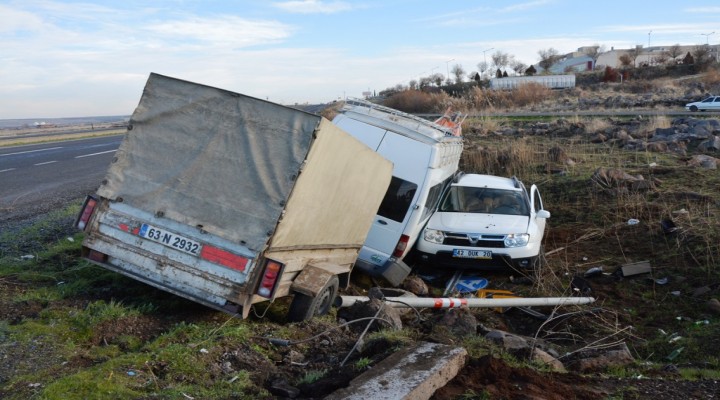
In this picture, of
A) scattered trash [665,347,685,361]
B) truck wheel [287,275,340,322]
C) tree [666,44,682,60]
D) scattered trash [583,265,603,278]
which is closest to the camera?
truck wheel [287,275,340,322]

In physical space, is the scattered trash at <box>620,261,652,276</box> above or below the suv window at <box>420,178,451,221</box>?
below

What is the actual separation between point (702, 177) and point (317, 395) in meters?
14.2

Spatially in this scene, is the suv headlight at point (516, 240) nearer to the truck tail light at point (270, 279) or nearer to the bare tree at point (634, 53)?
the truck tail light at point (270, 279)

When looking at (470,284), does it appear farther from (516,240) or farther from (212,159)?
(212,159)

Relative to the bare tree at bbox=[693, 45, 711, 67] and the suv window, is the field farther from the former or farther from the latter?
the bare tree at bbox=[693, 45, 711, 67]

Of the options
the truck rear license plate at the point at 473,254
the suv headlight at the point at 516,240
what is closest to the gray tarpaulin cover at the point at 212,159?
the truck rear license plate at the point at 473,254

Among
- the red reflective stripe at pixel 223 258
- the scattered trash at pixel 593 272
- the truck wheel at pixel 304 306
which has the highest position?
the red reflective stripe at pixel 223 258

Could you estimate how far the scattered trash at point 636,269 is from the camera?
36.8 feet

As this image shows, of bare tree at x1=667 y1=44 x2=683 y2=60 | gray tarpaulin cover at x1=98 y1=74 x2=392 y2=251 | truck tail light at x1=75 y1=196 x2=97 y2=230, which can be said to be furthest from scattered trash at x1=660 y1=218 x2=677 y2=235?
bare tree at x1=667 y1=44 x2=683 y2=60

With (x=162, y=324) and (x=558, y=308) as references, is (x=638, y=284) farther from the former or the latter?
(x=162, y=324)

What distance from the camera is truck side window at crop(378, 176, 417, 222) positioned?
10.9 metres

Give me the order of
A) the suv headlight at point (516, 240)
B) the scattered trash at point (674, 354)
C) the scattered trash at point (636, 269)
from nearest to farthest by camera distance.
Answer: the scattered trash at point (674, 354)
the scattered trash at point (636, 269)
the suv headlight at point (516, 240)

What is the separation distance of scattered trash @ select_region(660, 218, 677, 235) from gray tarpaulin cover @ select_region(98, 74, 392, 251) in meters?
7.96

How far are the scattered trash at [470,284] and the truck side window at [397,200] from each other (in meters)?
1.52
